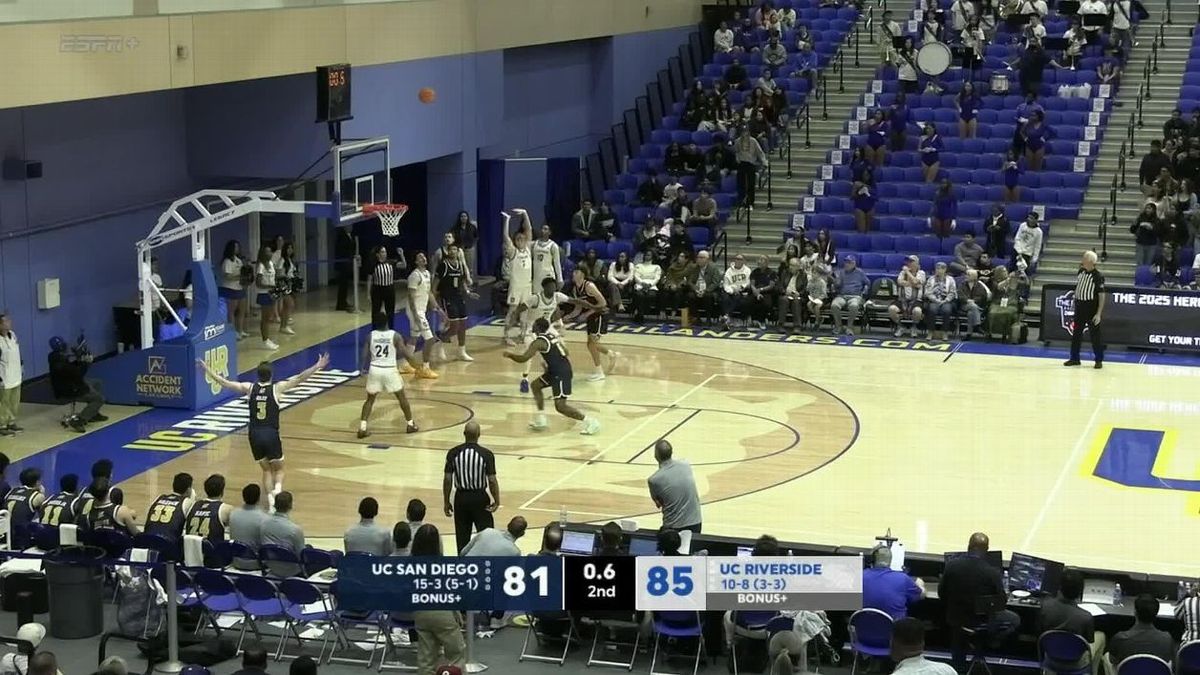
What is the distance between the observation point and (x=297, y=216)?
31375mm

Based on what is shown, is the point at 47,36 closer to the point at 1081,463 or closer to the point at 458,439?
the point at 458,439

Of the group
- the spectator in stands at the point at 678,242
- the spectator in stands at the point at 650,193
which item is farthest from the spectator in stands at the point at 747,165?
Answer: the spectator in stands at the point at 678,242

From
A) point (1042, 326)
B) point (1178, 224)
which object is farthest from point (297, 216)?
point (1178, 224)

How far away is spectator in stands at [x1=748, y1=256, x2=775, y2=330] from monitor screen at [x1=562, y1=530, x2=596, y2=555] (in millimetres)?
14688

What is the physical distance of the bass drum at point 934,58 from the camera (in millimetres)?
34781

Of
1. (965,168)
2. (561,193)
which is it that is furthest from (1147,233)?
(561,193)

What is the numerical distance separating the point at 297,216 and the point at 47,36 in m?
10.8

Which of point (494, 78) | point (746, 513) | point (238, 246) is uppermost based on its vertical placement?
point (494, 78)

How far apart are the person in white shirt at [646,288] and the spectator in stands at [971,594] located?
54.1 ft

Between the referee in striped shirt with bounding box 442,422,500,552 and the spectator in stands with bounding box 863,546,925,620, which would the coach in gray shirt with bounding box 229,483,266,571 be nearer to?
the referee in striped shirt with bounding box 442,422,500,552

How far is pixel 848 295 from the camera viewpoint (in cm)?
2884

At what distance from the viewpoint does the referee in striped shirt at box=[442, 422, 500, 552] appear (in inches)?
621

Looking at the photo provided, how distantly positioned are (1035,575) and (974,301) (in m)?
14.8

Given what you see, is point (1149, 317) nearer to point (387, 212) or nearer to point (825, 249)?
point (825, 249)
